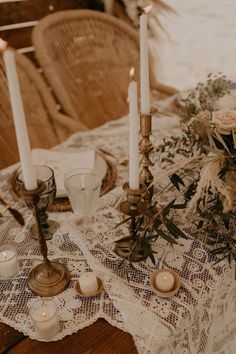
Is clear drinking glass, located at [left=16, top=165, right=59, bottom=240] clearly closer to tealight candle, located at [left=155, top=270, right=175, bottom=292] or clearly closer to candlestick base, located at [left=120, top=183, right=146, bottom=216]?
candlestick base, located at [left=120, top=183, right=146, bottom=216]

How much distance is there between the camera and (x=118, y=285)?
814 millimetres

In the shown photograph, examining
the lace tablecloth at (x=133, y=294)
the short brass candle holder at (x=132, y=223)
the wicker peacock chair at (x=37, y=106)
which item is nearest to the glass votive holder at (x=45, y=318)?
the lace tablecloth at (x=133, y=294)

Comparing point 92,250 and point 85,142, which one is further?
point 85,142

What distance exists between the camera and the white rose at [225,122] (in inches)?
32.2

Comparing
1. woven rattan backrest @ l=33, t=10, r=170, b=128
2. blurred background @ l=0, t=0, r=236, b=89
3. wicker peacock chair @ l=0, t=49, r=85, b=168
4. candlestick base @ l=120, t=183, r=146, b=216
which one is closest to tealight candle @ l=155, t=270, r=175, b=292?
candlestick base @ l=120, t=183, r=146, b=216

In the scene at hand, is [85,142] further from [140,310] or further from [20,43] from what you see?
[20,43]

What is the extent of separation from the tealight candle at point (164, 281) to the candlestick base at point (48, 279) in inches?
7.2

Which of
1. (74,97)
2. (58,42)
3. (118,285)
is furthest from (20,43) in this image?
(118,285)

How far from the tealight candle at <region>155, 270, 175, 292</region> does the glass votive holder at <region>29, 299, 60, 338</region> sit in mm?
202

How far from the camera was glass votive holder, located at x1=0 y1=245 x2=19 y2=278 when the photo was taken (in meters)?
0.84

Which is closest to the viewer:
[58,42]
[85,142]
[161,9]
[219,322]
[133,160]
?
[133,160]

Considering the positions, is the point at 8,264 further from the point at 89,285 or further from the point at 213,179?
the point at 213,179

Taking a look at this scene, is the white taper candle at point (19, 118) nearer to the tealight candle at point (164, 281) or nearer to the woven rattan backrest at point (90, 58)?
the tealight candle at point (164, 281)

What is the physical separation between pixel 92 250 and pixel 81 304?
0.48 ft
